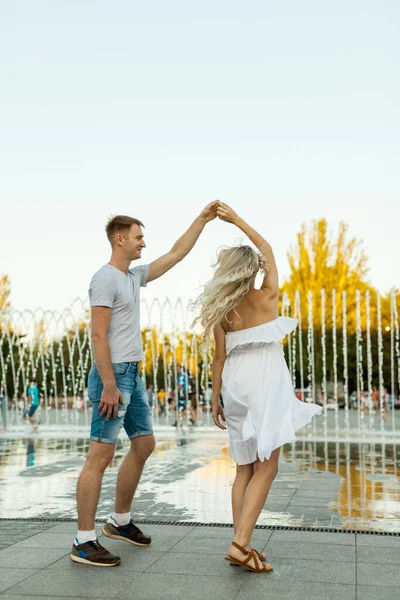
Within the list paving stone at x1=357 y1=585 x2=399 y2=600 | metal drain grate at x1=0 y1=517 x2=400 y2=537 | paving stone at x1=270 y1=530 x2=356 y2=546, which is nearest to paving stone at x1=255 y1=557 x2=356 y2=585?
paving stone at x1=357 y1=585 x2=399 y2=600

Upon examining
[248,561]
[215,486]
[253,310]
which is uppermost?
[253,310]

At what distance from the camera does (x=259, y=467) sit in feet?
14.6

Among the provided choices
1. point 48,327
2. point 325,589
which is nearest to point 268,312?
point 325,589

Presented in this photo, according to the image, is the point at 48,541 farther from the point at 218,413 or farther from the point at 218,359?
the point at 218,359

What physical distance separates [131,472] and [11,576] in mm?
1073

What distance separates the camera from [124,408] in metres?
4.71

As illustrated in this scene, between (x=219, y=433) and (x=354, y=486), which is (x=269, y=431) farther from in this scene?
(x=219, y=433)

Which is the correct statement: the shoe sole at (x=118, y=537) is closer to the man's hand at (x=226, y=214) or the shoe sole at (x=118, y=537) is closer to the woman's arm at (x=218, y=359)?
the woman's arm at (x=218, y=359)

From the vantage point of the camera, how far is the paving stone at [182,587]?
12.2 ft

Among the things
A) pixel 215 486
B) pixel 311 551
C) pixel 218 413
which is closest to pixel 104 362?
pixel 218 413

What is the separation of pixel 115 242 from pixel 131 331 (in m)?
0.57

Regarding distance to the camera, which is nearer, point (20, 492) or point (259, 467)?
point (259, 467)

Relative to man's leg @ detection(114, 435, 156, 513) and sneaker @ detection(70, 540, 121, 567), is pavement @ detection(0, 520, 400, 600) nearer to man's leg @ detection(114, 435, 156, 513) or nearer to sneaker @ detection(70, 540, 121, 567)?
sneaker @ detection(70, 540, 121, 567)

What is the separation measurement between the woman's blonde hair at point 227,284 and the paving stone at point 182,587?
4.54 feet
